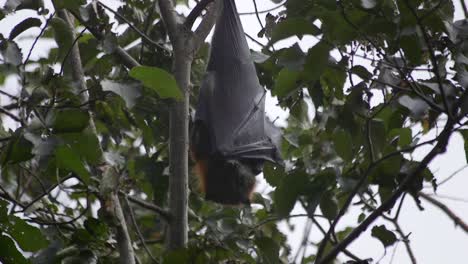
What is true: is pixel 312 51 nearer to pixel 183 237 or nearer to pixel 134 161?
pixel 183 237

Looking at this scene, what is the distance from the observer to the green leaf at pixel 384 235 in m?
3.09

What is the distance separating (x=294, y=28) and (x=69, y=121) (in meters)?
0.96

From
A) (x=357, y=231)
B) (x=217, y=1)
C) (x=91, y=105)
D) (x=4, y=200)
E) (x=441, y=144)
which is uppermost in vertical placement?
(x=217, y=1)

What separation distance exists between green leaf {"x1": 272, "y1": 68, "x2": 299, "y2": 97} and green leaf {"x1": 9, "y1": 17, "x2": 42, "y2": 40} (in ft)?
4.00

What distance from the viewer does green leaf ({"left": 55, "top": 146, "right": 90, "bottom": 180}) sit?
9.55 ft

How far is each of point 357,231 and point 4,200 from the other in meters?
1.60

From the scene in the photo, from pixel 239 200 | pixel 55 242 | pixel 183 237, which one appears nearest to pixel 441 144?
pixel 183 237

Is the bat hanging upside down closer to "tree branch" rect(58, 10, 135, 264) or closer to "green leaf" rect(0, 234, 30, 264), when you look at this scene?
"tree branch" rect(58, 10, 135, 264)

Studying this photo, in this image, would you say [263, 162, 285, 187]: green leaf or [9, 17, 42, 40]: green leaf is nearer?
[9, 17, 42, 40]: green leaf

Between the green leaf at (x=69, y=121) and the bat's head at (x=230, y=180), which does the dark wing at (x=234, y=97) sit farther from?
the green leaf at (x=69, y=121)

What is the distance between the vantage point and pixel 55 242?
129 inches

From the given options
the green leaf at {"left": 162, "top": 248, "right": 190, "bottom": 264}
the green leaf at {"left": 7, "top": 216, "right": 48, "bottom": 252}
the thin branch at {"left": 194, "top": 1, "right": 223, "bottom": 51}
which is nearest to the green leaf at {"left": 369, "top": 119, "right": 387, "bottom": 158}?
the green leaf at {"left": 162, "top": 248, "right": 190, "bottom": 264}

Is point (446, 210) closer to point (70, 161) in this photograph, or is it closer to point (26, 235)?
point (70, 161)

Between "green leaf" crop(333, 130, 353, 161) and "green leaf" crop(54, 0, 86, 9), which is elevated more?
"green leaf" crop(54, 0, 86, 9)
